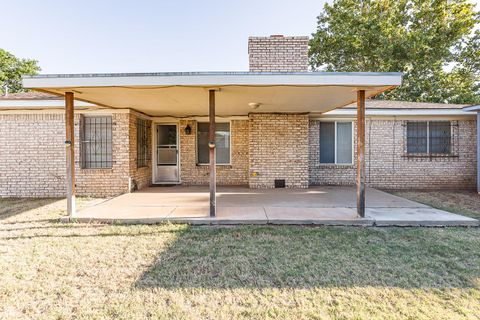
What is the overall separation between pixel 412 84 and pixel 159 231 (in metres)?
19.4

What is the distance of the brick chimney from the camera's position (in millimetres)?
A: 7602

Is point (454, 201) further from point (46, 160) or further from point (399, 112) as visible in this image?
point (46, 160)

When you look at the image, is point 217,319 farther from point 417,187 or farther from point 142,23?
point 142,23

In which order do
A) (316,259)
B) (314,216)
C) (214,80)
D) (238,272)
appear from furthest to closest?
(314,216) → (214,80) → (316,259) → (238,272)

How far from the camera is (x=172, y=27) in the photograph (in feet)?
46.1

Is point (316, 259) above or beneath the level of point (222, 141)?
beneath

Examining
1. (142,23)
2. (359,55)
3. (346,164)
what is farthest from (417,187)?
(142,23)

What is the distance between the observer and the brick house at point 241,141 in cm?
748

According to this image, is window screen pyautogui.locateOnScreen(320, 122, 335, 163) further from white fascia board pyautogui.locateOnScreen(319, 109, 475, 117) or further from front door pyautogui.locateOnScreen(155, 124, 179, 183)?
front door pyautogui.locateOnScreen(155, 124, 179, 183)

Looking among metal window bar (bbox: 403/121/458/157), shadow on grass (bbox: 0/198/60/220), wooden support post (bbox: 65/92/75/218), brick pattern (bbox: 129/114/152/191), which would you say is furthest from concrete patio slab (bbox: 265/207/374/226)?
shadow on grass (bbox: 0/198/60/220)

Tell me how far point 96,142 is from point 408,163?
1001 centimetres

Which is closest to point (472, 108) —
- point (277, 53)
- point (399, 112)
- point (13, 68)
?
point (399, 112)

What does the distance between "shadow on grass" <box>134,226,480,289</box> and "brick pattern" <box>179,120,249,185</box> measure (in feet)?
15.7

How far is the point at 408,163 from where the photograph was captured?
29.3 feet
